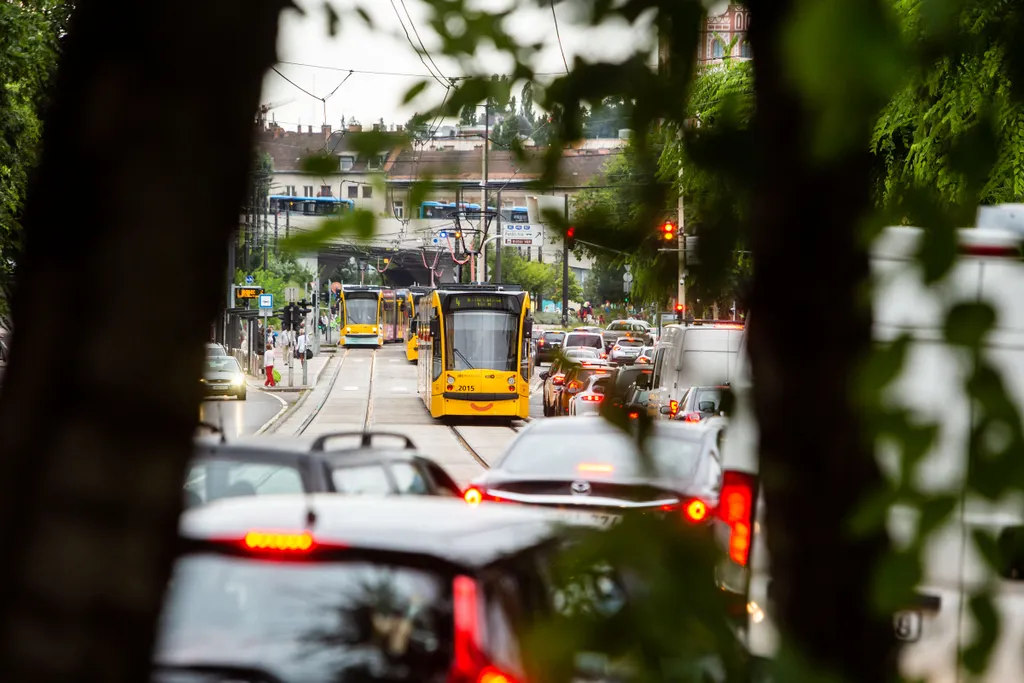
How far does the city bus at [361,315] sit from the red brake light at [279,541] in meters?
73.8

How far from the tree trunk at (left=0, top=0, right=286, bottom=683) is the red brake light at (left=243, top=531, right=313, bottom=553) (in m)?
3.06

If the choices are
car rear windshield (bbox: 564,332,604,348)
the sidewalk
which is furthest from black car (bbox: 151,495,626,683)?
the sidewalk

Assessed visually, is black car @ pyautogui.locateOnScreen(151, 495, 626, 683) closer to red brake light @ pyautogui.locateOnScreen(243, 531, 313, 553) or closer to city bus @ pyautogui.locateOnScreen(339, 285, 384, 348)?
red brake light @ pyautogui.locateOnScreen(243, 531, 313, 553)

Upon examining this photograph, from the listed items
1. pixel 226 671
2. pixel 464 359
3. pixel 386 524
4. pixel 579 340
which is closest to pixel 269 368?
pixel 464 359

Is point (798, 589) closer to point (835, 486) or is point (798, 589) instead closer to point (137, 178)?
point (835, 486)

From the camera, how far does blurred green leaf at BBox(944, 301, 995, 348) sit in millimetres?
1603

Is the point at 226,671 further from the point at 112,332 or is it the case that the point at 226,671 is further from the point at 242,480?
the point at 242,480

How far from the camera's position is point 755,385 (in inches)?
A: 81.7

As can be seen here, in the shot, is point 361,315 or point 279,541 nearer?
point 279,541

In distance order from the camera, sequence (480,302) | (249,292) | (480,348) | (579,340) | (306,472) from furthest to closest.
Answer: (249,292)
(480,348)
(480,302)
(579,340)
(306,472)

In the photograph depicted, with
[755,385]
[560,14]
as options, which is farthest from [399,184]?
[755,385]

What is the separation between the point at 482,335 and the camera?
35.3 meters

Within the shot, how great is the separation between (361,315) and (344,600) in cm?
7619

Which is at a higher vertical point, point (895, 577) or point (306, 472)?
point (895, 577)
